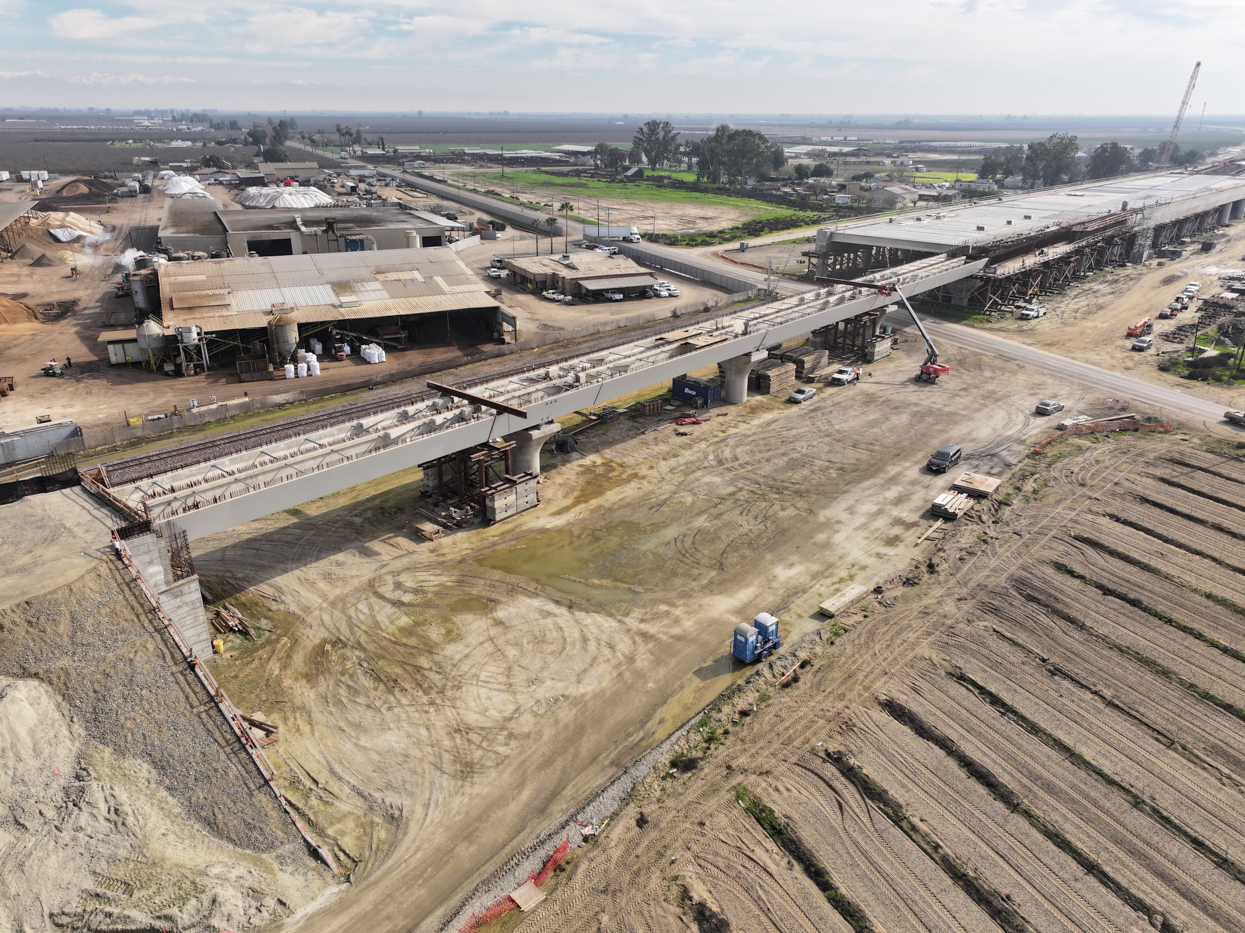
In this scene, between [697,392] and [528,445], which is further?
[697,392]

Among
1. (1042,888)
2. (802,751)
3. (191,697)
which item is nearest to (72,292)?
(191,697)

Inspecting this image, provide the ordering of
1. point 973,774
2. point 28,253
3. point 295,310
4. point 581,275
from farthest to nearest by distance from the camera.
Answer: point 28,253 → point 581,275 → point 295,310 → point 973,774

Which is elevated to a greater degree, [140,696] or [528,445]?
[528,445]

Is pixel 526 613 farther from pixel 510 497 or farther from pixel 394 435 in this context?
pixel 394 435

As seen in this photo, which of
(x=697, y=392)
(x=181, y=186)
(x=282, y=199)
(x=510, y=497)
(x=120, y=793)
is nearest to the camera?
(x=120, y=793)

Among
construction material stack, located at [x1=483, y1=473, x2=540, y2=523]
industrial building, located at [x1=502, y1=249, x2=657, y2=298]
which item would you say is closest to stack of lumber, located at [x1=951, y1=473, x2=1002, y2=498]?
construction material stack, located at [x1=483, y1=473, x2=540, y2=523]

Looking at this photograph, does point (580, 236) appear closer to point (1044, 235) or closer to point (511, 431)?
point (1044, 235)

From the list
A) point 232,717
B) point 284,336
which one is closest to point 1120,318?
point 284,336

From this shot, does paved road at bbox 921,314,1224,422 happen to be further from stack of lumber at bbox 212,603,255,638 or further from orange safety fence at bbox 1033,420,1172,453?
stack of lumber at bbox 212,603,255,638
